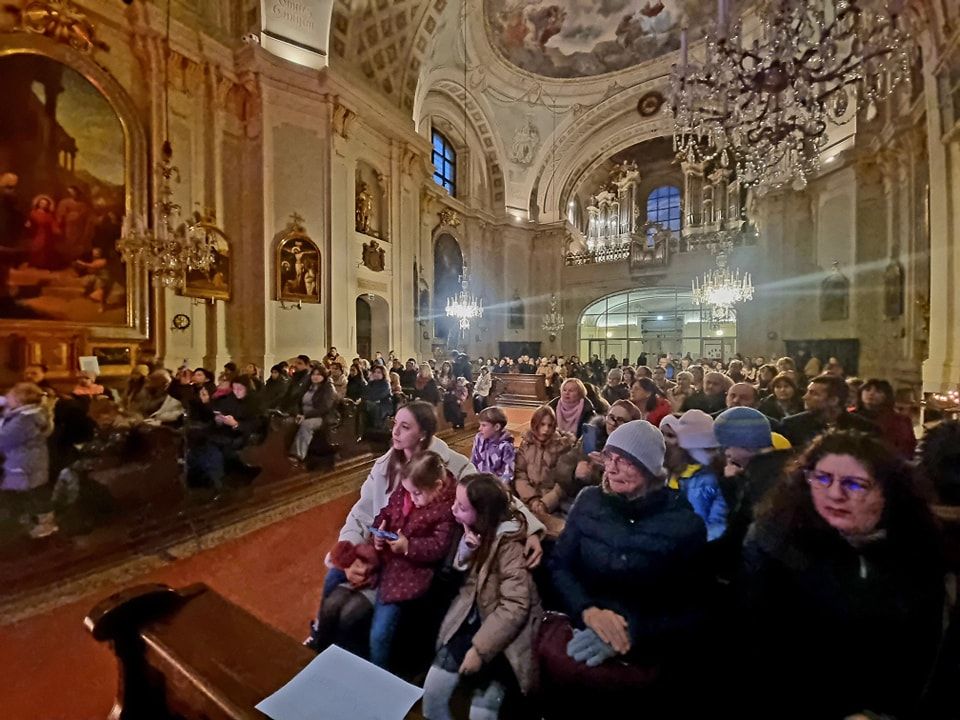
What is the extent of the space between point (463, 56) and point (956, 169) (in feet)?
41.6

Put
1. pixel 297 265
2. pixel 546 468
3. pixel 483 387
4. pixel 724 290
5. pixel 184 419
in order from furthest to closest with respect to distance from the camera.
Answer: pixel 724 290 < pixel 483 387 < pixel 297 265 < pixel 184 419 < pixel 546 468

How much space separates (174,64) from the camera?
798 cm

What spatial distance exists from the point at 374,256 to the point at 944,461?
1065 cm

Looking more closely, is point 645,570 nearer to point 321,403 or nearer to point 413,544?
point 413,544

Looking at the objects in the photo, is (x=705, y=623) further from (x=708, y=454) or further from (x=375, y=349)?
(x=375, y=349)

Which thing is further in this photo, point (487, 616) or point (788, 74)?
point (788, 74)

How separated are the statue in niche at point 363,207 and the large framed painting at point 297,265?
1.79 m

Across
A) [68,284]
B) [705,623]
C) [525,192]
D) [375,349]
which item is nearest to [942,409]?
[705,623]

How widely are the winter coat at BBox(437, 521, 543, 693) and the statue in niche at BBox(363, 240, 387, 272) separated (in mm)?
10177

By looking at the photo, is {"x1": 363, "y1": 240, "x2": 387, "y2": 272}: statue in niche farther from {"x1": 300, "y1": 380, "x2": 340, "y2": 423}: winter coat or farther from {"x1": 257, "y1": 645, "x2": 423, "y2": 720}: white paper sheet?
{"x1": 257, "y1": 645, "x2": 423, "y2": 720}: white paper sheet

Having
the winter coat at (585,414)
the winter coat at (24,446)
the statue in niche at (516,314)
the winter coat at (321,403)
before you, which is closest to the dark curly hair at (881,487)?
the winter coat at (585,414)

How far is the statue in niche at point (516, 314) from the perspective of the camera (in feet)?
64.0

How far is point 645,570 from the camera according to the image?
66.6 inches

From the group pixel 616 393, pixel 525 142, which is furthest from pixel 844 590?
pixel 525 142
